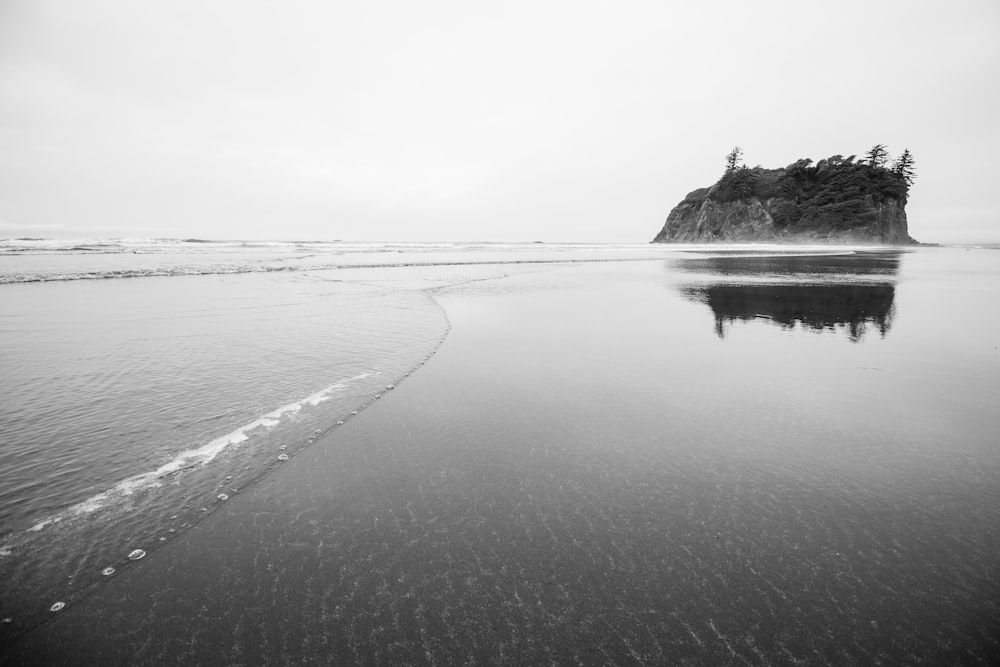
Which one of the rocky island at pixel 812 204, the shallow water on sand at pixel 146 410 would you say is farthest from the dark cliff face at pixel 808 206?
the shallow water on sand at pixel 146 410

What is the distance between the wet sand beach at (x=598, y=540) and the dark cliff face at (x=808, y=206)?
109143 mm

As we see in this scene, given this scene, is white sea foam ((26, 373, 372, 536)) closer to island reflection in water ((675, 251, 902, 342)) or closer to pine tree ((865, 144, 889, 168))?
island reflection in water ((675, 251, 902, 342))

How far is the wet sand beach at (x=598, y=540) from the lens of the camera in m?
2.14

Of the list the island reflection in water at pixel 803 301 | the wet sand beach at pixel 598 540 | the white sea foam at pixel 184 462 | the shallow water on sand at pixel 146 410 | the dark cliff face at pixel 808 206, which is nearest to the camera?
the wet sand beach at pixel 598 540

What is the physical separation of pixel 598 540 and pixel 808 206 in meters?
120

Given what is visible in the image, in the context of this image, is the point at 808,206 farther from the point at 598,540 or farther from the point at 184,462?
the point at 184,462

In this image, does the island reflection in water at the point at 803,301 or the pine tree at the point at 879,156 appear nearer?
the island reflection in water at the point at 803,301

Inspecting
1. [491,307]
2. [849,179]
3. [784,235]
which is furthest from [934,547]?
[849,179]

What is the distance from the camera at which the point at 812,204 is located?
9506cm

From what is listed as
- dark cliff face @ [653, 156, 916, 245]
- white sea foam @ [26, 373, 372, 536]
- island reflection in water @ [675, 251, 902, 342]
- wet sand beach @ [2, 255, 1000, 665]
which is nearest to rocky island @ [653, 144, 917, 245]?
dark cliff face @ [653, 156, 916, 245]

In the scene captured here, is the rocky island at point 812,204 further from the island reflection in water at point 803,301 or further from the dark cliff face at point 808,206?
the island reflection in water at point 803,301

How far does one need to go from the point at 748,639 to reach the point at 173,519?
13.1 ft

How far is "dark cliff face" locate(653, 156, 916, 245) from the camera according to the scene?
3455 inches

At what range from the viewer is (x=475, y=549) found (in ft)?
A: 9.22
